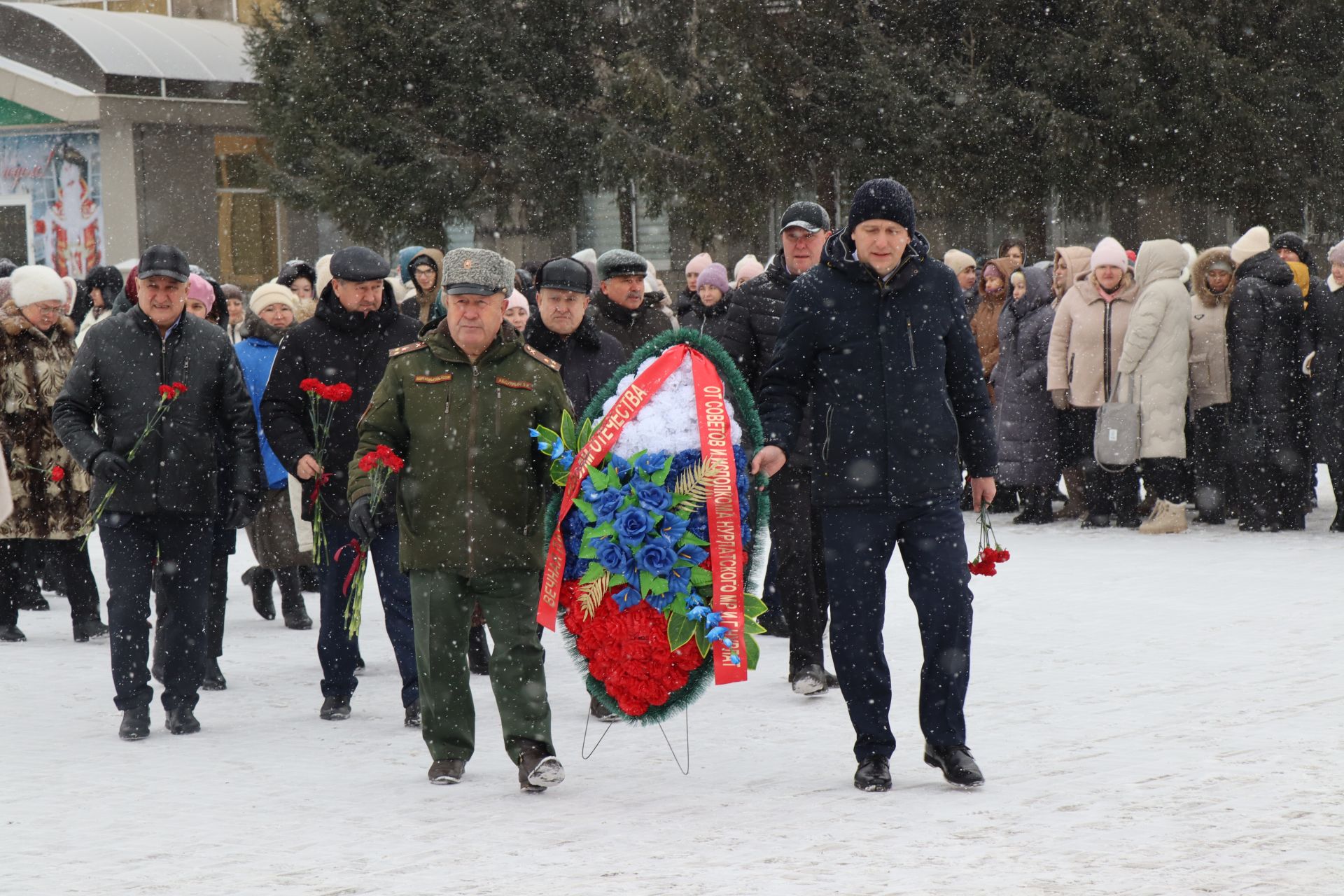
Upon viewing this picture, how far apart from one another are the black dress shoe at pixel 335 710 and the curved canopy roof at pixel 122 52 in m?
26.4

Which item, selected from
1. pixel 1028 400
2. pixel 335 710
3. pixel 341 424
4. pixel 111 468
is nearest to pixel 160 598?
pixel 111 468

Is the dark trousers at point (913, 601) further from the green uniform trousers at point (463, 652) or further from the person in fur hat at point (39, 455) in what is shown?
the person in fur hat at point (39, 455)

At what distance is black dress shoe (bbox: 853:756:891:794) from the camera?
6219 mm

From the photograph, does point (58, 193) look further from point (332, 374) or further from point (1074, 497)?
point (332, 374)

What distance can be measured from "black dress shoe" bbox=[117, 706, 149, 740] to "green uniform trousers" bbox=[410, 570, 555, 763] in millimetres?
1621

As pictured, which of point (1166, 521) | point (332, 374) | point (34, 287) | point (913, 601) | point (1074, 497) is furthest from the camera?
point (1074, 497)

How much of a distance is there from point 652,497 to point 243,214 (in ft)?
100

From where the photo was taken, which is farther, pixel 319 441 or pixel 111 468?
pixel 319 441

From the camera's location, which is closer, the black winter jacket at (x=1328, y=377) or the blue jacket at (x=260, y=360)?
the blue jacket at (x=260, y=360)

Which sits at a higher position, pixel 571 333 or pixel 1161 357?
pixel 571 333

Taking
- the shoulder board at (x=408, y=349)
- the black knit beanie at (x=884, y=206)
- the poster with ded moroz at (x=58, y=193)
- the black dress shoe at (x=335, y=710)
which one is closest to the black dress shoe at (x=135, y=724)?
the black dress shoe at (x=335, y=710)

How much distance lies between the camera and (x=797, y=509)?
27.1 ft

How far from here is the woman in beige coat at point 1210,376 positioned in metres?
13.3

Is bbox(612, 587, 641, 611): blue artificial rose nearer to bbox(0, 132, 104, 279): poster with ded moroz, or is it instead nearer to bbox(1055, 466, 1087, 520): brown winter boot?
bbox(1055, 466, 1087, 520): brown winter boot
